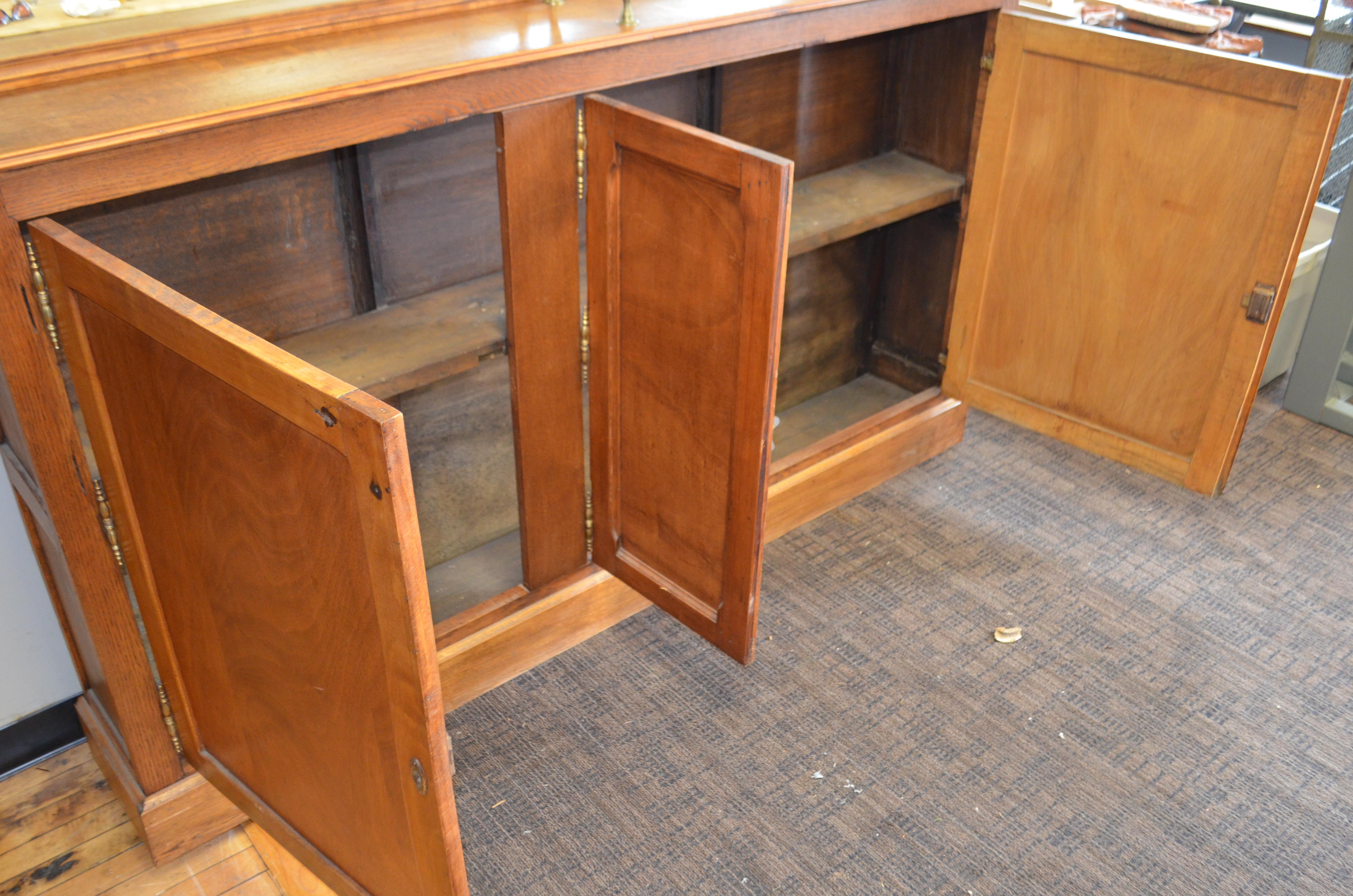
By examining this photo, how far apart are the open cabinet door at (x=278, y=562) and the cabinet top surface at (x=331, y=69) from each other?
155 mm

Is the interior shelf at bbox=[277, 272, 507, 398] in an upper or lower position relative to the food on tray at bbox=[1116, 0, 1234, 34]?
lower

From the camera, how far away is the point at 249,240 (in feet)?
6.37

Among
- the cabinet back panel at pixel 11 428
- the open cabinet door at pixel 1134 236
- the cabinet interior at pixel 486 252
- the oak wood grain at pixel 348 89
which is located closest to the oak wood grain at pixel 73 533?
the cabinet back panel at pixel 11 428

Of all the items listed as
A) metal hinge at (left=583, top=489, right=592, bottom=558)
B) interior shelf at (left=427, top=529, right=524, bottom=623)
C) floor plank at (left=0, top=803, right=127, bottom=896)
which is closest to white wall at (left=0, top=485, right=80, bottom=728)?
floor plank at (left=0, top=803, right=127, bottom=896)

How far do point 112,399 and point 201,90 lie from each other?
0.44m

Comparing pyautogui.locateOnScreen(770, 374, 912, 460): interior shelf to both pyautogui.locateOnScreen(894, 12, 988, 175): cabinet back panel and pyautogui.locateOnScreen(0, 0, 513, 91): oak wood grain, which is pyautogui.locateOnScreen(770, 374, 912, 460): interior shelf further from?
pyautogui.locateOnScreen(0, 0, 513, 91): oak wood grain

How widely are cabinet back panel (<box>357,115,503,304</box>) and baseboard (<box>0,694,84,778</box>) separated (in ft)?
3.24

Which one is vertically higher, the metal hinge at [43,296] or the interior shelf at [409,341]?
the metal hinge at [43,296]

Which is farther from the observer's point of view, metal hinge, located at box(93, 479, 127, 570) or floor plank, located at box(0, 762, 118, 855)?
floor plank, located at box(0, 762, 118, 855)

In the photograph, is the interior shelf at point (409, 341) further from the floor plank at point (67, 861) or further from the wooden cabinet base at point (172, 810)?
the floor plank at point (67, 861)

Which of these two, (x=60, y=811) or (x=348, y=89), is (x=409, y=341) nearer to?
(x=348, y=89)

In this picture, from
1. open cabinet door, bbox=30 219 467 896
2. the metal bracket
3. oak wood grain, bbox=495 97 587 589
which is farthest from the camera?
the metal bracket

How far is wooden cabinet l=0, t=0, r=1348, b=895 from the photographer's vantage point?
4.53 feet

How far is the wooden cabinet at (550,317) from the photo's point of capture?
1.38m
